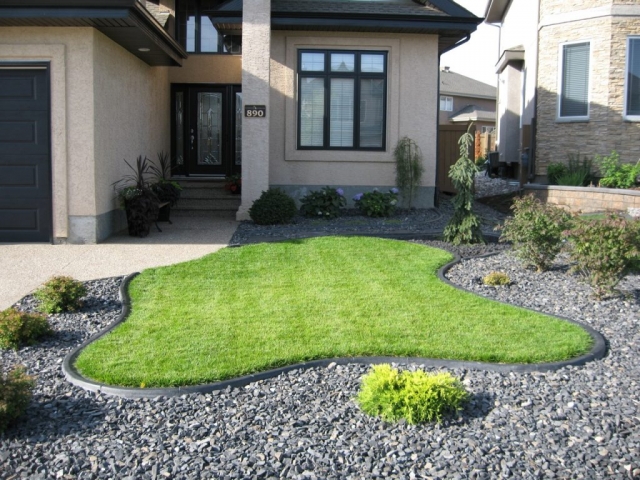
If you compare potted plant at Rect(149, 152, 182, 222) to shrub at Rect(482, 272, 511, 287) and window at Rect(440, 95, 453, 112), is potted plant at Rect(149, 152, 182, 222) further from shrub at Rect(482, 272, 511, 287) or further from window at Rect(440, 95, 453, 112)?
window at Rect(440, 95, 453, 112)

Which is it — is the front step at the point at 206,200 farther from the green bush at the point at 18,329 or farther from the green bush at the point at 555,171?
the green bush at the point at 18,329

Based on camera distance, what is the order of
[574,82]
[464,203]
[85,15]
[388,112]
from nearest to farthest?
[85,15]
[464,203]
[388,112]
[574,82]

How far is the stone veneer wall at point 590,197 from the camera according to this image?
13.1 metres

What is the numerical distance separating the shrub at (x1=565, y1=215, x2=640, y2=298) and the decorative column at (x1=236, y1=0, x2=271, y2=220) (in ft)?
23.4

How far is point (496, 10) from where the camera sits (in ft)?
78.5

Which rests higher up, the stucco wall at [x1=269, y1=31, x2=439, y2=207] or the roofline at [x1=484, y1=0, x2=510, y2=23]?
the roofline at [x1=484, y1=0, x2=510, y2=23]

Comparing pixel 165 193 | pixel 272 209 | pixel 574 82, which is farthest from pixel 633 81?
pixel 165 193

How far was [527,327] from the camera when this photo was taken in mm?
6727

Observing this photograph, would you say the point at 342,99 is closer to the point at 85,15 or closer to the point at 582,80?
the point at 582,80

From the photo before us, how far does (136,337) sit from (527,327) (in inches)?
141

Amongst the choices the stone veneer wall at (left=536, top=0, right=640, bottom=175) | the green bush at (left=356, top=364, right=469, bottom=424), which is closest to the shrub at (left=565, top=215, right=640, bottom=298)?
the green bush at (left=356, top=364, right=469, bottom=424)

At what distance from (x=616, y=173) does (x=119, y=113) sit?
9.42 meters

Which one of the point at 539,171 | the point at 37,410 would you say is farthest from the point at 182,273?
the point at 539,171

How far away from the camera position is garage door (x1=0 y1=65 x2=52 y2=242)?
35.7 feet
